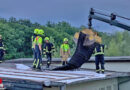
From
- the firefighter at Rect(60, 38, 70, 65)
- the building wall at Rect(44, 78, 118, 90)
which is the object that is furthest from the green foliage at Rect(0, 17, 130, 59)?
the building wall at Rect(44, 78, 118, 90)

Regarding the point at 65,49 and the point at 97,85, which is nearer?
the point at 97,85

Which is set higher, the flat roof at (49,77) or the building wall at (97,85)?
the flat roof at (49,77)

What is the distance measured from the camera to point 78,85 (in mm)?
7918

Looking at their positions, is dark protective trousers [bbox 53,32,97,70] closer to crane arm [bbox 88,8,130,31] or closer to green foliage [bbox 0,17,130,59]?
crane arm [bbox 88,8,130,31]

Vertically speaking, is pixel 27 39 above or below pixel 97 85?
above

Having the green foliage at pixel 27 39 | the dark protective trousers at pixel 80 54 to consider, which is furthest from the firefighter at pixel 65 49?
the green foliage at pixel 27 39

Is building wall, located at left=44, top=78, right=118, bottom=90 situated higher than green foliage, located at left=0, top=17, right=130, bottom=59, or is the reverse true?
green foliage, located at left=0, top=17, right=130, bottom=59

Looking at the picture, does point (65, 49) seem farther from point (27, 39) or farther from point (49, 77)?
point (27, 39)

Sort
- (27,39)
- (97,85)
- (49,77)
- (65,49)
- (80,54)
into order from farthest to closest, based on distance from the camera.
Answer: (27,39), (65,49), (80,54), (97,85), (49,77)

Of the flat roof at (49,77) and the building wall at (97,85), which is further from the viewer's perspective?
the building wall at (97,85)

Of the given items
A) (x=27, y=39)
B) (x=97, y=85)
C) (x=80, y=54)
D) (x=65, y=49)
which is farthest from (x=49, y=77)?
(x=27, y=39)

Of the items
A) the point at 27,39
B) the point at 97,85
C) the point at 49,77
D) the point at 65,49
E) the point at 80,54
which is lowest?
the point at 97,85

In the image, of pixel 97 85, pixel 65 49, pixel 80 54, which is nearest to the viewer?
pixel 97 85

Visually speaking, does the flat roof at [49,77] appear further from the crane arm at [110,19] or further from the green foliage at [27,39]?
the green foliage at [27,39]
